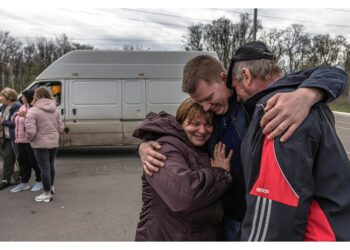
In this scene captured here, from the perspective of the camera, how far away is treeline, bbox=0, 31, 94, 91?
4147 cm

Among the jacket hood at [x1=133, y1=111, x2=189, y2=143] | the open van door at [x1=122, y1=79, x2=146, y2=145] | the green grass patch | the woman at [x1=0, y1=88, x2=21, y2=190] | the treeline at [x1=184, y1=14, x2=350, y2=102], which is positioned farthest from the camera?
the treeline at [x1=184, y1=14, x2=350, y2=102]

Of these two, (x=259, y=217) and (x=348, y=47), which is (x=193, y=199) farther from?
(x=348, y=47)

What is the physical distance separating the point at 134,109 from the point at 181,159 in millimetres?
7204

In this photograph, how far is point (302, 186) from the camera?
1069 millimetres

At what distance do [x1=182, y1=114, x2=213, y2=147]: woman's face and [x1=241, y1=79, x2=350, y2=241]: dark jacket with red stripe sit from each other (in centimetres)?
55

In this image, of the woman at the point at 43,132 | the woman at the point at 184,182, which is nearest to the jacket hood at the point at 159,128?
the woman at the point at 184,182

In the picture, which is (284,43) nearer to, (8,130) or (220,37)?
(220,37)

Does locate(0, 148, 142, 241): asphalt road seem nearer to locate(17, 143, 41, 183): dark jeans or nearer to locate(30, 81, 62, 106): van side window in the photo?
locate(17, 143, 41, 183): dark jeans

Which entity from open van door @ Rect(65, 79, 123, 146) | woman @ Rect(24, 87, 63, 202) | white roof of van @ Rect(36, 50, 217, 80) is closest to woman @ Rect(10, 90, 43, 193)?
woman @ Rect(24, 87, 63, 202)

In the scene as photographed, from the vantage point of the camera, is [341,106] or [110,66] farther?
[341,106]

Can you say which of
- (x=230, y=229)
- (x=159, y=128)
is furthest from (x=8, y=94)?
(x=230, y=229)

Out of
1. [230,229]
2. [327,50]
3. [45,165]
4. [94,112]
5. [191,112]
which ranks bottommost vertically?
[45,165]

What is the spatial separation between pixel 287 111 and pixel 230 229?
0.83m

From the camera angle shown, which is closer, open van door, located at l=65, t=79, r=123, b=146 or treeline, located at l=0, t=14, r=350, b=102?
open van door, located at l=65, t=79, r=123, b=146
